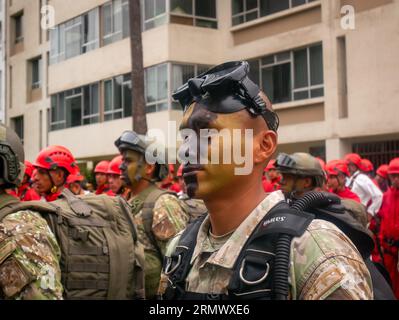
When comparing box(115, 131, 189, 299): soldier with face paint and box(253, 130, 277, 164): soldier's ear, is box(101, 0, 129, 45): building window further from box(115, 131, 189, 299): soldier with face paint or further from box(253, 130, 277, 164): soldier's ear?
box(253, 130, 277, 164): soldier's ear

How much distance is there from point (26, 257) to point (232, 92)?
4.18 ft

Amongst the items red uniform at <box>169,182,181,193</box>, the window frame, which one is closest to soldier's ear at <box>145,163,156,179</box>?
red uniform at <box>169,182,181,193</box>

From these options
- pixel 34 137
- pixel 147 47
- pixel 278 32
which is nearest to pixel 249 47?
pixel 278 32

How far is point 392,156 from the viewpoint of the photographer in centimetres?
1563

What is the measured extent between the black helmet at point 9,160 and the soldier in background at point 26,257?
0.11 meters

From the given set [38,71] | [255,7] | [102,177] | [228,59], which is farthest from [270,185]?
[38,71]

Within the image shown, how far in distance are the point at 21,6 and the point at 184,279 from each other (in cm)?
2970

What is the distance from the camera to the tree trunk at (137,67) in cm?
1448

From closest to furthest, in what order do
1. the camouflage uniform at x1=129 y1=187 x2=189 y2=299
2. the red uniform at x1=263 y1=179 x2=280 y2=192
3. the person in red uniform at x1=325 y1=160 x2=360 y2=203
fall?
the camouflage uniform at x1=129 y1=187 x2=189 y2=299 < the person in red uniform at x1=325 y1=160 x2=360 y2=203 < the red uniform at x1=263 y1=179 x2=280 y2=192

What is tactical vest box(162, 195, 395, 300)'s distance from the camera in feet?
6.66

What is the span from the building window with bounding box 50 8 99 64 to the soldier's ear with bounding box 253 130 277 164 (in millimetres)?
21006

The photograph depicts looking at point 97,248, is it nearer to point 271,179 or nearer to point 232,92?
point 232,92

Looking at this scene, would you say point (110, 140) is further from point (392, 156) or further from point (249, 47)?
point (392, 156)

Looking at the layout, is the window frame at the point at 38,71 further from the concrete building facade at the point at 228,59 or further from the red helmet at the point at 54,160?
the red helmet at the point at 54,160
